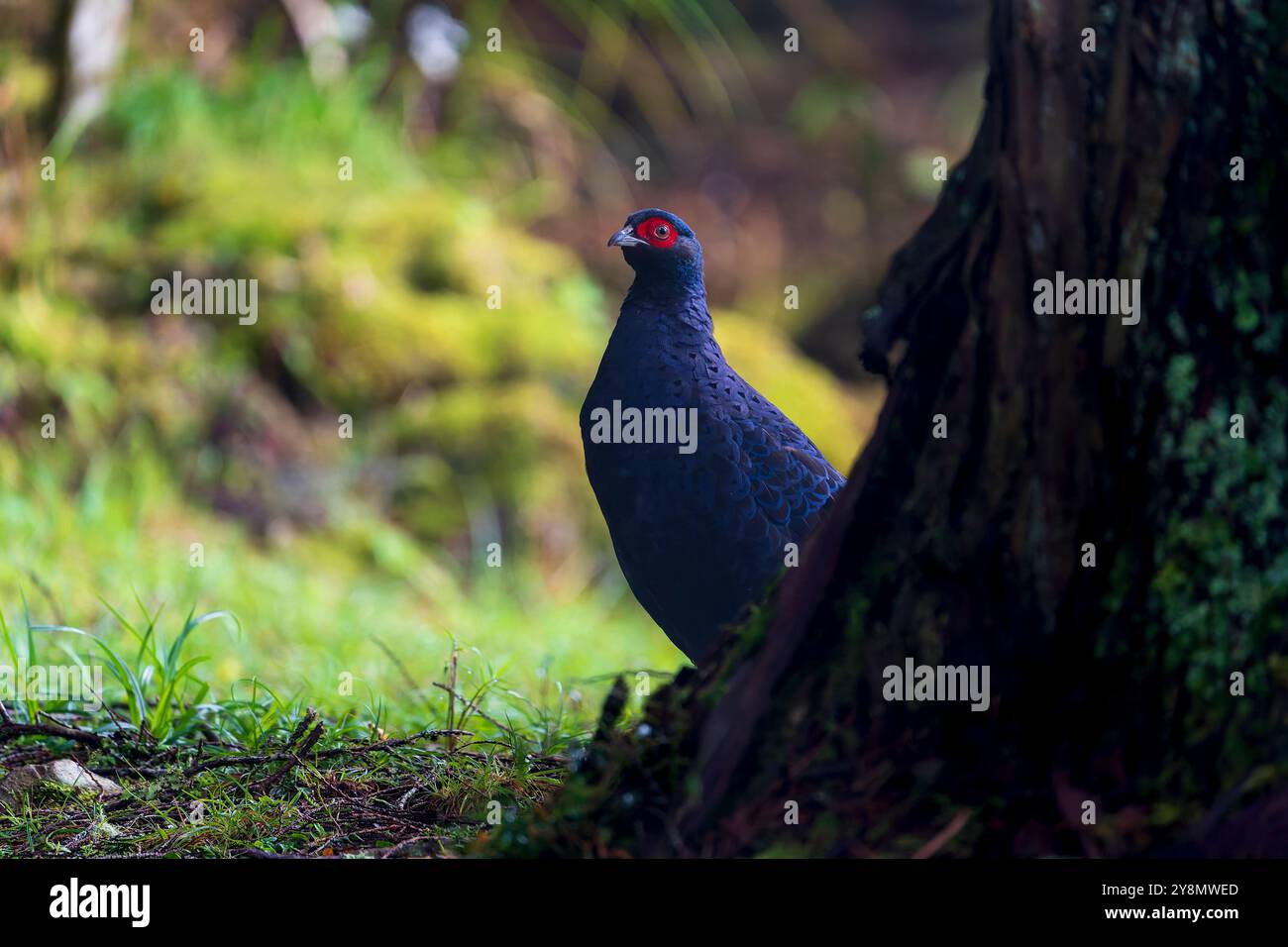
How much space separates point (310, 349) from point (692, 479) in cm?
385

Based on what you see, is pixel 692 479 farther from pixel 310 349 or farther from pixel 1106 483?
pixel 310 349

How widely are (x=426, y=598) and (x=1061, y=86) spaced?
4671mm

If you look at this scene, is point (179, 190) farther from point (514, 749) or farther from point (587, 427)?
point (514, 749)

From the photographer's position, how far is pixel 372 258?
6812 mm

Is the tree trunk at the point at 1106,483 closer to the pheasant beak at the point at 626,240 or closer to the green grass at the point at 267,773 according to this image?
the green grass at the point at 267,773

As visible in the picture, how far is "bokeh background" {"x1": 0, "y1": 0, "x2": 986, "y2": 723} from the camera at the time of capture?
5.21 m

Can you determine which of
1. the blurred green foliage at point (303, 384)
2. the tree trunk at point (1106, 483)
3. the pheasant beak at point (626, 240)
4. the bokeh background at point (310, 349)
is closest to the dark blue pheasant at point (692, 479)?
the pheasant beak at point (626, 240)

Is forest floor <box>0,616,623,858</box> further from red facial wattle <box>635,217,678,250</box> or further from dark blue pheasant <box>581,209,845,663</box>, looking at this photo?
red facial wattle <box>635,217,678,250</box>

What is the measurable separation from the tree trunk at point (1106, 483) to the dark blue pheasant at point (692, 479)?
1293mm

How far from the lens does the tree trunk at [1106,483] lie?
177 centimetres

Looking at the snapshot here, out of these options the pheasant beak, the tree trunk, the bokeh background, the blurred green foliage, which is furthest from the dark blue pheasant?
the blurred green foliage

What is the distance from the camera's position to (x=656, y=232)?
3455 mm

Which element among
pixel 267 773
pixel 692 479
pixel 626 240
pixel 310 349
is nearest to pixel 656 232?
pixel 626 240

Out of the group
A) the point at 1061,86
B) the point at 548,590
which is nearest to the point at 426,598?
the point at 548,590
